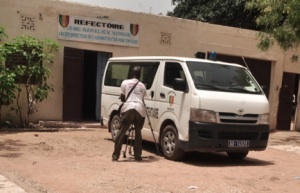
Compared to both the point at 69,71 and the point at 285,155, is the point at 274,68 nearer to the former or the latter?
the point at 285,155

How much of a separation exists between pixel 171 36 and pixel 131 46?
155 cm

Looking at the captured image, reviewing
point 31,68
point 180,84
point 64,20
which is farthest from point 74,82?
point 180,84

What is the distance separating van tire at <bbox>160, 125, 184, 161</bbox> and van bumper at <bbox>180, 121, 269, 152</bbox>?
0.20 m

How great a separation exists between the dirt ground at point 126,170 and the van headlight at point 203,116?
83 cm

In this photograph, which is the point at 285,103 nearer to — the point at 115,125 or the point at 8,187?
the point at 115,125

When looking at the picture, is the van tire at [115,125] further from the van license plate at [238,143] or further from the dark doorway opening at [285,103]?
the dark doorway opening at [285,103]

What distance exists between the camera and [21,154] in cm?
815

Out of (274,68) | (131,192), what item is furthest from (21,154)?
(274,68)

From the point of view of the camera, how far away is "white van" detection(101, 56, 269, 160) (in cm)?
745

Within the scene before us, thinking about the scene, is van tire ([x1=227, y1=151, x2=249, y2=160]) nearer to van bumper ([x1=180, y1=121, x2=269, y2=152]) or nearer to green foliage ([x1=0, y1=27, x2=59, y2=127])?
van bumper ([x1=180, y1=121, x2=269, y2=152])

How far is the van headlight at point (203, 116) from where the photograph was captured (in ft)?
24.3

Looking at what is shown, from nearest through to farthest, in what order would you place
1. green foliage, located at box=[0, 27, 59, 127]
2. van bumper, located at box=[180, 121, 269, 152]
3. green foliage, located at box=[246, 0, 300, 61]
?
van bumper, located at box=[180, 121, 269, 152]
green foliage, located at box=[0, 27, 59, 127]
green foliage, located at box=[246, 0, 300, 61]

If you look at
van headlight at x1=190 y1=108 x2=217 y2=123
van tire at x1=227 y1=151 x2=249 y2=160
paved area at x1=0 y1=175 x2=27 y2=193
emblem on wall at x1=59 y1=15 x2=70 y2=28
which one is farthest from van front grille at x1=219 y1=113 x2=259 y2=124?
emblem on wall at x1=59 y1=15 x2=70 y2=28

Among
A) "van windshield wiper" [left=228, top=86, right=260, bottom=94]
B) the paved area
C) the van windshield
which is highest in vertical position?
the van windshield
